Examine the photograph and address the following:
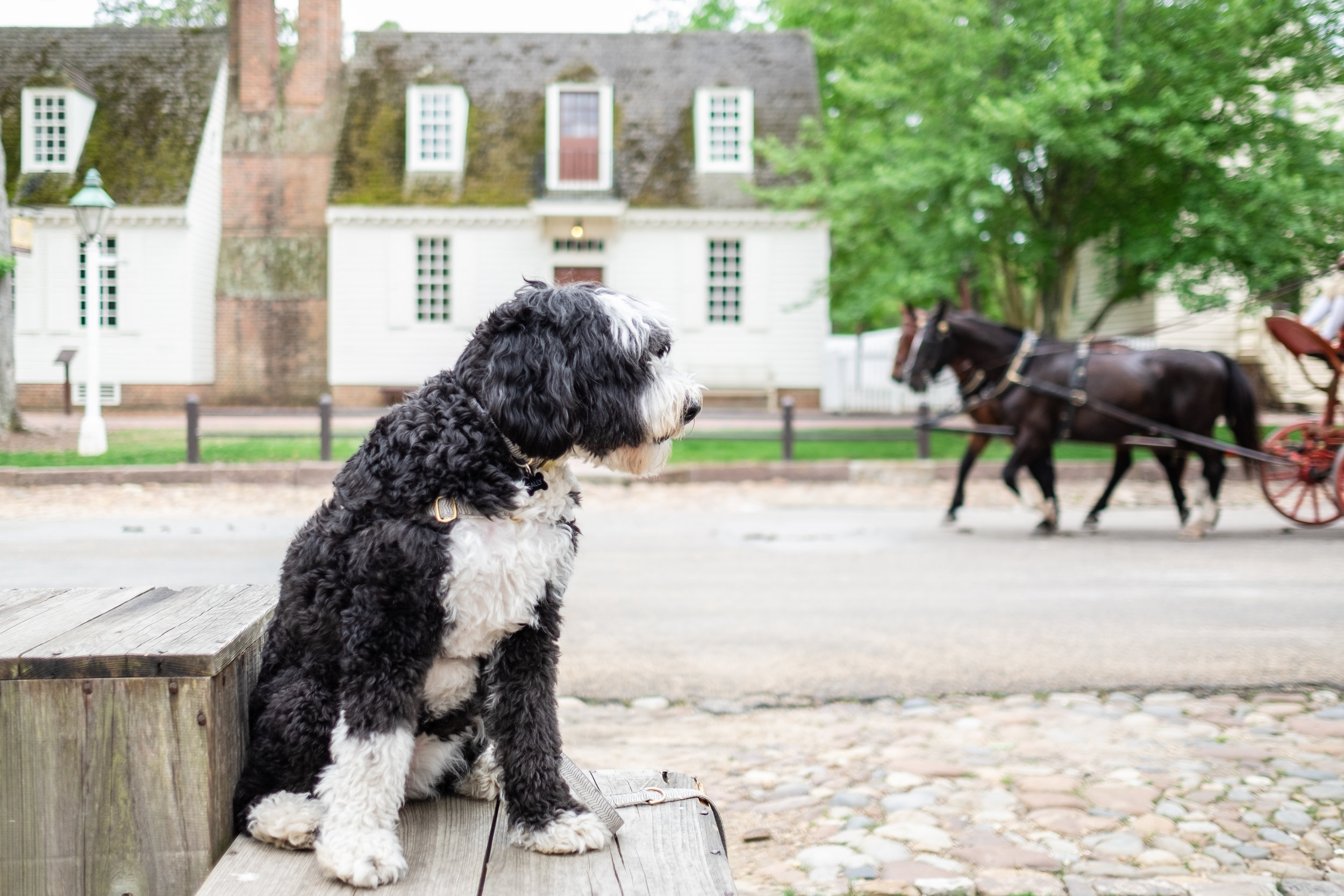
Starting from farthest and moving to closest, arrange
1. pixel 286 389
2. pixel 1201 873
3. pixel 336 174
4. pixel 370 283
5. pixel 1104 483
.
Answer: pixel 370 283 < pixel 336 174 < pixel 1104 483 < pixel 286 389 < pixel 1201 873

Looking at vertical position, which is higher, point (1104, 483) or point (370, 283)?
point (370, 283)

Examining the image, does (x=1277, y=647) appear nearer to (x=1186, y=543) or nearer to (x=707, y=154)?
(x=1186, y=543)

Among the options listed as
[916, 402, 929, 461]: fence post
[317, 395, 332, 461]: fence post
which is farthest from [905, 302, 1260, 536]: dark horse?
[317, 395, 332, 461]: fence post

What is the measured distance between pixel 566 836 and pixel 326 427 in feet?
30.9

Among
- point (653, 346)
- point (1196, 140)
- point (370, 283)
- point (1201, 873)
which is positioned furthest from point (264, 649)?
point (370, 283)

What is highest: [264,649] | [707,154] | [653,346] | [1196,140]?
[707,154]

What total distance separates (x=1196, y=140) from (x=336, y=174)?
48.9 ft

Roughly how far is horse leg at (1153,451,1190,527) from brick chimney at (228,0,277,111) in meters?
9.22

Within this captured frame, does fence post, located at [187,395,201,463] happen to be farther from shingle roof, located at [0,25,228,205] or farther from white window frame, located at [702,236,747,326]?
white window frame, located at [702,236,747,326]

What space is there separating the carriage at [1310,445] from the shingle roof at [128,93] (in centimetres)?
839

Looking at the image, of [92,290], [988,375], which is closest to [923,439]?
[988,375]

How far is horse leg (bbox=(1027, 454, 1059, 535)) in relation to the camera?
10.6 m

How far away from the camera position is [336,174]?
2077 centimetres

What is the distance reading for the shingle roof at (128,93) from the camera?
3215 mm
